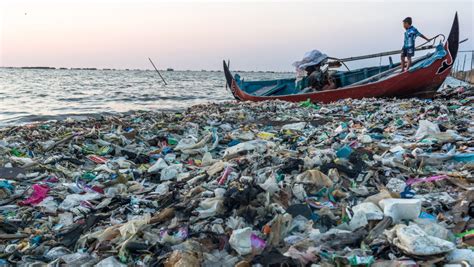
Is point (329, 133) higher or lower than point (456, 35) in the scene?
lower

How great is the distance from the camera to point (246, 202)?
115 inches

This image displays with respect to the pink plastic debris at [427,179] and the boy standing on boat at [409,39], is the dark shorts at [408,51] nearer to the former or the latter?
the boy standing on boat at [409,39]

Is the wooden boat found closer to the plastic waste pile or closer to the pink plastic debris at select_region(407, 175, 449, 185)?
the plastic waste pile

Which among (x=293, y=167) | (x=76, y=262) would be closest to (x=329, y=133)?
(x=293, y=167)

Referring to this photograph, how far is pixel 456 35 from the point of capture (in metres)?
11.1

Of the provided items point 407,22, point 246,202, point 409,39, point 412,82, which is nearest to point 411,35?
point 409,39

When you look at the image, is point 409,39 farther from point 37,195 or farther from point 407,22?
point 37,195

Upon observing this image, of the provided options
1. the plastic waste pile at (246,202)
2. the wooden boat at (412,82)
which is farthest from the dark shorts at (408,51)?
the plastic waste pile at (246,202)

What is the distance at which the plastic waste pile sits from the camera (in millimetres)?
2201

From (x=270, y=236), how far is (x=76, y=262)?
4.23 ft

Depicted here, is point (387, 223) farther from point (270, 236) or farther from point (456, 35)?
point (456, 35)

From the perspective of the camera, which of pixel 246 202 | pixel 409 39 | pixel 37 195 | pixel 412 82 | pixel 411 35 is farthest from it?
pixel 412 82

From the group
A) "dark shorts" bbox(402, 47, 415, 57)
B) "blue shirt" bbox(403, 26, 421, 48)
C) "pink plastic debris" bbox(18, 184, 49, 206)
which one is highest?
"blue shirt" bbox(403, 26, 421, 48)

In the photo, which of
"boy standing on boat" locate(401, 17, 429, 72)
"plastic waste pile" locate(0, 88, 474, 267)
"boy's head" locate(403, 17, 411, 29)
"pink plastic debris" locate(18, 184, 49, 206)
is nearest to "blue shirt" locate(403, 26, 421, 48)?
"boy standing on boat" locate(401, 17, 429, 72)
